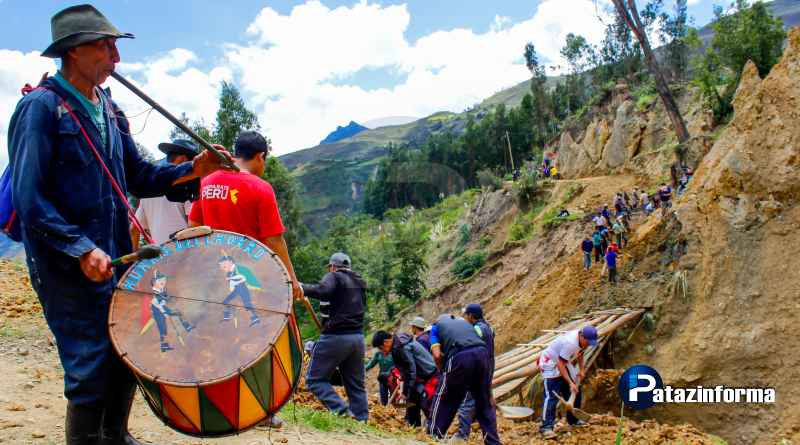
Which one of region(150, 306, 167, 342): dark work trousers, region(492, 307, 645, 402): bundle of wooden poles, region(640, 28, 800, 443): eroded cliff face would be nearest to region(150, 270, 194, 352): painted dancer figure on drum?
region(150, 306, 167, 342): dark work trousers

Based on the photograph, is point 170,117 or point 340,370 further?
point 340,370

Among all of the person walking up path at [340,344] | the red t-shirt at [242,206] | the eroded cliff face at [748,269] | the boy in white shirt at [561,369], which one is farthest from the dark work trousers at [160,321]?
the eroded cliff face at [748,269]

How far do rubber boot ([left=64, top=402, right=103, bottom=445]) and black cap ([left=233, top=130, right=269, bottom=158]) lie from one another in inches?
79.4

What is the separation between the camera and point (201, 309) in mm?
2682

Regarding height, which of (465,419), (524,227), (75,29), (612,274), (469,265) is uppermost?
(75,29)

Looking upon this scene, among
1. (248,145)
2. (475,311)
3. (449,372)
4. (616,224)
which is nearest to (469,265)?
(616,224)

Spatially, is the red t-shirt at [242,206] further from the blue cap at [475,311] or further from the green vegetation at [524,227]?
the green vegetation at [524,227]

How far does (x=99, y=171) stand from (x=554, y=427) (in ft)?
22.2

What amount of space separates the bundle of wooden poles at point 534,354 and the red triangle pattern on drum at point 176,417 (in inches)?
254

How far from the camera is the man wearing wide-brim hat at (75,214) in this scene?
2396 millimetres

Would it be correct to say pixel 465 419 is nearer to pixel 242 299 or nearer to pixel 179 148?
pixel 179 148

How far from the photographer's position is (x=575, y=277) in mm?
16281

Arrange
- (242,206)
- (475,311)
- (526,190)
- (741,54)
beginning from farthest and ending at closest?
(526,190)
(741,54)
(475,311)
(242,206)

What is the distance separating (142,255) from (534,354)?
28.8 feet
